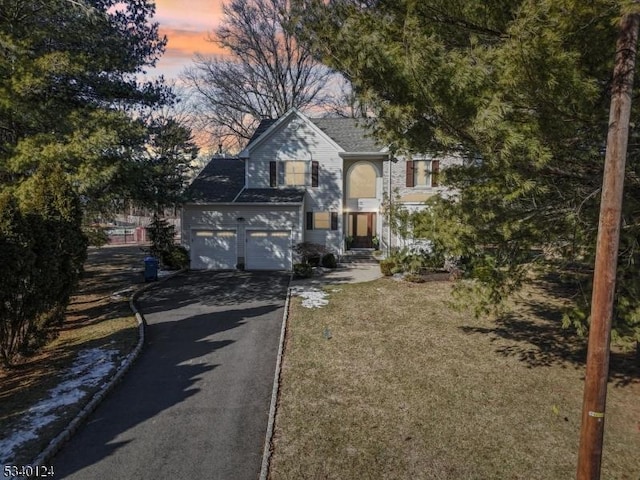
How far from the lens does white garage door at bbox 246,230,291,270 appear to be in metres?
21.9

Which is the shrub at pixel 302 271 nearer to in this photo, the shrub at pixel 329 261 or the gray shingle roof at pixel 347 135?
the shrub at pixel 329 261

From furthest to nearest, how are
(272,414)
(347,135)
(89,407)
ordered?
(347,135)
(89,407)
(272,414)

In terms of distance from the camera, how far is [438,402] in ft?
25.3

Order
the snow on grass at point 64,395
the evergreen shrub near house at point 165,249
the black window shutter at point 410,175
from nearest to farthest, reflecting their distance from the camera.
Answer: the snow on grass at point 64,395
the evergreen shrub near house at point 165,249
the black window shutter at point 410,175

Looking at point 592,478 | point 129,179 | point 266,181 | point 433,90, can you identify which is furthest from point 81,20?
point 592,478

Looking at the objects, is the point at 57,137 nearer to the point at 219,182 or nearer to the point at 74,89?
the point at 74,89

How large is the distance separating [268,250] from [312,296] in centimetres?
704

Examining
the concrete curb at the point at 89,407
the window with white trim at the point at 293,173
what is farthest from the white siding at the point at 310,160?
the concrete curb at the point at 89,407

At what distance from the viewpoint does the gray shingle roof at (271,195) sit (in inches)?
850

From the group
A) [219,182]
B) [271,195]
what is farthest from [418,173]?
[219,182]

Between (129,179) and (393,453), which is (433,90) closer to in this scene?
(393,453)

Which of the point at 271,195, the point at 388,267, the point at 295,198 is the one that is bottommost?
the point at 388,267

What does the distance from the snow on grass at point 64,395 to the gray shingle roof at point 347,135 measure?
16556 mm

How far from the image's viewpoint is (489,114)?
209 inches
